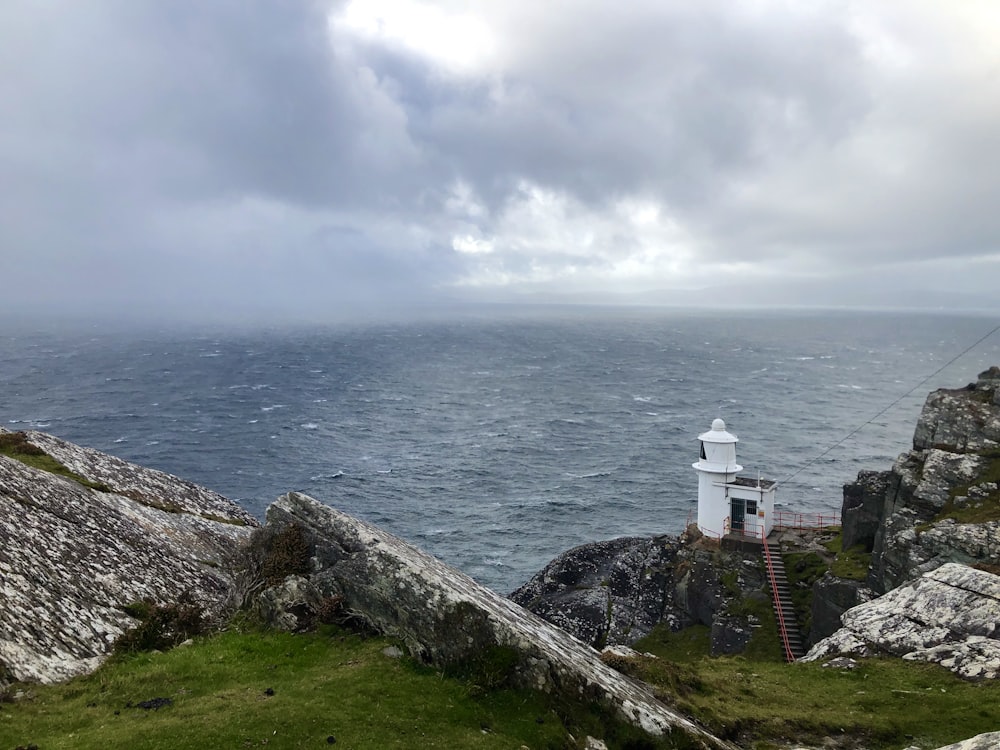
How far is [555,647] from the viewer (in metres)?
Result: 15.7

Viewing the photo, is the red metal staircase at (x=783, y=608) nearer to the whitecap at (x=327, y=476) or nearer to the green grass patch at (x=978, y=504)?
the green grass patch at (x=978, y=504)

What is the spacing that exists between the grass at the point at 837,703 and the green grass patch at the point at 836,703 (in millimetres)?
26

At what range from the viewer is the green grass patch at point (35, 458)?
82.7ft

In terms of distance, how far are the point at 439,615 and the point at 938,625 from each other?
1993 centimetres

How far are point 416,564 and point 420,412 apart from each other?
4492 inches

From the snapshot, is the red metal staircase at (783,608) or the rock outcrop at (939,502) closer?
the rock outcrop at (939,502)

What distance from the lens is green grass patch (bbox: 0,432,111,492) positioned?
25.2 m

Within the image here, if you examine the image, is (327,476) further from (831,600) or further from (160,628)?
(160,628)

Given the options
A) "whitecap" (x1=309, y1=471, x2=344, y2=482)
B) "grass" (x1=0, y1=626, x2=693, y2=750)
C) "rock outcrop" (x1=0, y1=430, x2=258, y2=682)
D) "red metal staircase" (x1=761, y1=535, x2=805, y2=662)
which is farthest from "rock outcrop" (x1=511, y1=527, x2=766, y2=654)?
"whitecap" (x1=309, y1=471, x2=344, y2=482)

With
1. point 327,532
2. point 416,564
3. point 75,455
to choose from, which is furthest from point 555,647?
point 75,455

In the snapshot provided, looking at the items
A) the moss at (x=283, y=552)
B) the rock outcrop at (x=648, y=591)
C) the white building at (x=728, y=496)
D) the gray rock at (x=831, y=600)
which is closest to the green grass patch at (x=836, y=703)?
the moss at (x=283, y=552)

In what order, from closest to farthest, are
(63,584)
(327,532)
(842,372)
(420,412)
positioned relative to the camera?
(63,584)
(327,532)
(420,412)
(842,372)

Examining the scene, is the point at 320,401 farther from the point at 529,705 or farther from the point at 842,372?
the point at 842,372

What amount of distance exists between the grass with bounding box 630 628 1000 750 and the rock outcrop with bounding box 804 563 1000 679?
3.10 feet
